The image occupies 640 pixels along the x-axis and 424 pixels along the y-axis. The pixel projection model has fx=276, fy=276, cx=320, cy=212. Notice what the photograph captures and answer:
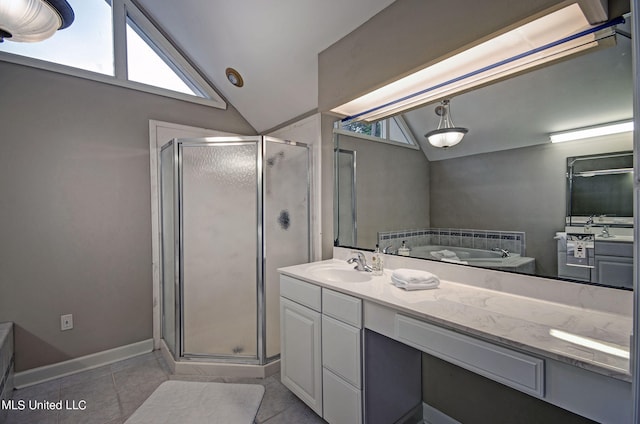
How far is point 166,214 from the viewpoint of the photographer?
2436mm

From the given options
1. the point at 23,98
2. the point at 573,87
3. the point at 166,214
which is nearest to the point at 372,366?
the point at 573,87

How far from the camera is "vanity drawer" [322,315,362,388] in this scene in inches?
54.0

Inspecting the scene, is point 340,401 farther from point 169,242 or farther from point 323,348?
point 169,242

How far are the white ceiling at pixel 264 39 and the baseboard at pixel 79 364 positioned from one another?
246cm

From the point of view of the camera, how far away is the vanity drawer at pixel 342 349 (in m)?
1.37

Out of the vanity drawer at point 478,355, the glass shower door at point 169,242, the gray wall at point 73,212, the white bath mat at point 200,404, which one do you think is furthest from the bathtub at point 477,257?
the gray wall at point 73,212

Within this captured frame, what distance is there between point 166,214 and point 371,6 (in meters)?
2.20

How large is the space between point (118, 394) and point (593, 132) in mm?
3065

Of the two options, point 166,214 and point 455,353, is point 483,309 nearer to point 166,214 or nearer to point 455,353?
point 455,353

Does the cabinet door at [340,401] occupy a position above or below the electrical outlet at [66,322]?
below

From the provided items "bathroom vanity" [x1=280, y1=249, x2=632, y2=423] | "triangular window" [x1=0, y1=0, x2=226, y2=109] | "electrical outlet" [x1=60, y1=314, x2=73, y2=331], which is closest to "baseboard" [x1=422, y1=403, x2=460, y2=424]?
"bathroom vanity" [x1=280, y1=249, x2=632, y2=423]

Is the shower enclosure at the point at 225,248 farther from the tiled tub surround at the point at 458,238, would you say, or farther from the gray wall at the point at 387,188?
the tiled tub surround at the point at 458,238

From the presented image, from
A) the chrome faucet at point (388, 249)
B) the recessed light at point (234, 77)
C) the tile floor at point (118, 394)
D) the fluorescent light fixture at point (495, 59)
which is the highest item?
the recessed light at point (234, 77)

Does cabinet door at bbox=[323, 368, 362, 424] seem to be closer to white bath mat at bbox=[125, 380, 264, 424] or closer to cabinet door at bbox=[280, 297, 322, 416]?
cabinet door at bbox=[280, 297, 322, 416]
